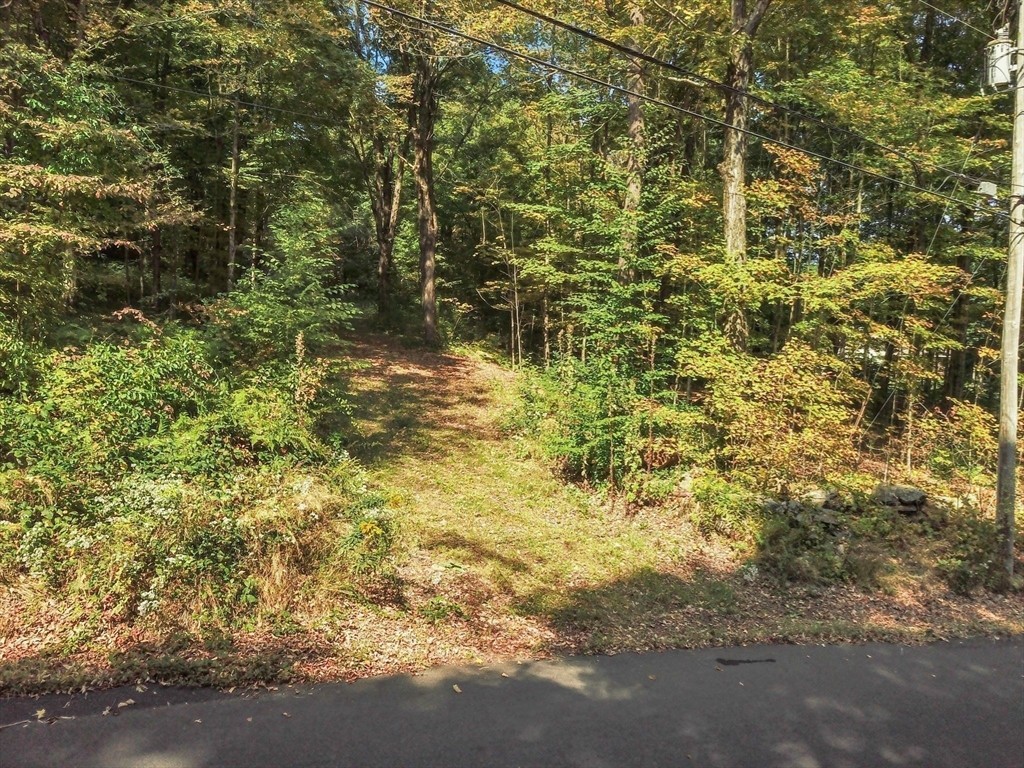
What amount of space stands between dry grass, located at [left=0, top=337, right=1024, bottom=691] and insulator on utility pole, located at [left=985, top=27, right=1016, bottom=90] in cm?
701

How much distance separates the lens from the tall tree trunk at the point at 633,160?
9812 mm

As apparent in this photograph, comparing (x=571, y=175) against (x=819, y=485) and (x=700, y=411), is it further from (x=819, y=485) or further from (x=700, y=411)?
(x=819, y=485)

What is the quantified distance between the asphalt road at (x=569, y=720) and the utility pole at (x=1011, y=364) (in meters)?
3.88

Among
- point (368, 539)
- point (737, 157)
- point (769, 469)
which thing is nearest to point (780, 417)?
point (769, 469)

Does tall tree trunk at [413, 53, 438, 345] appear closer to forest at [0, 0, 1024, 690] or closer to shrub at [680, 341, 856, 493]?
forest at [0, 0, 1024, 690]

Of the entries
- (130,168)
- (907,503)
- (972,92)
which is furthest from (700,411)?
(972,92)

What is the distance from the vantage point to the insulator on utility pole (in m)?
8.70

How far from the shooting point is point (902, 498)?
32.8 ft

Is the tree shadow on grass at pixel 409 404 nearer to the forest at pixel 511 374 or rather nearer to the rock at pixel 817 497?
the forest at pixel 511 374

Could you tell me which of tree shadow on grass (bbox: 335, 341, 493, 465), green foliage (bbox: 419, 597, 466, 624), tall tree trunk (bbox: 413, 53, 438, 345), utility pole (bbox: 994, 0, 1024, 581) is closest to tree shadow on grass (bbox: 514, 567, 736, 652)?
green foliage (bbox: 419, 597, 466, 624)

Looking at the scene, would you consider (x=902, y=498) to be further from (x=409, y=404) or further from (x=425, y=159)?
(x=425, y=159)

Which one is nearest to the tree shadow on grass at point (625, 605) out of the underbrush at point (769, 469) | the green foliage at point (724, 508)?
the underbrush at point (769, 469)

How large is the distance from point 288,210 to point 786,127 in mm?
11298

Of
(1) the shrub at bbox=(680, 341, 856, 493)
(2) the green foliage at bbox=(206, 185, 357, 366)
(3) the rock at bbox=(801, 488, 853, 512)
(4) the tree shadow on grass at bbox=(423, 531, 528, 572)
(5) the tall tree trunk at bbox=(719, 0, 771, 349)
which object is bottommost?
(4) the tree shadow on grass at bbox=(423, 531, 528, 572)
